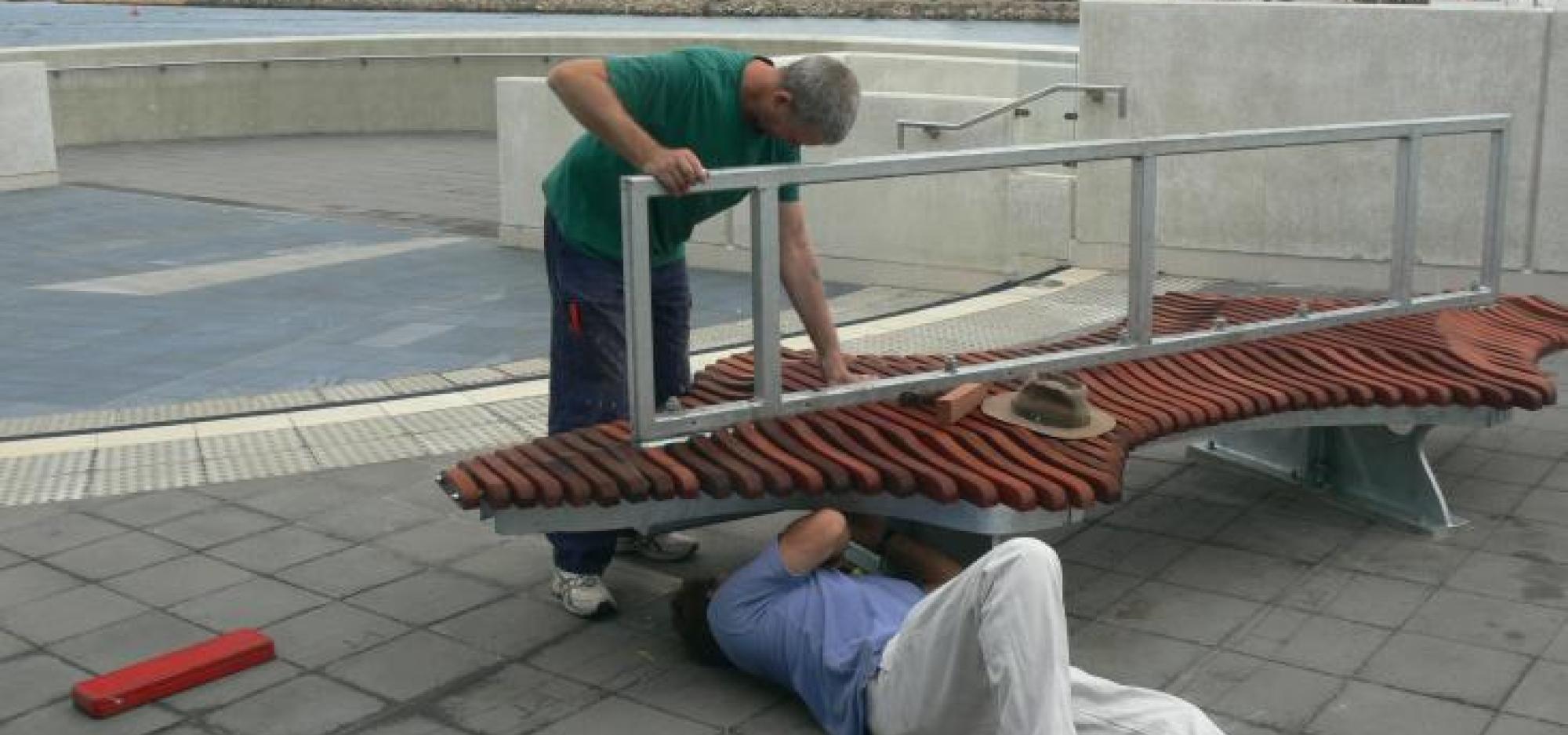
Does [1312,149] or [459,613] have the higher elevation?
[1312,149]

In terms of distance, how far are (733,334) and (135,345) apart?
289cm

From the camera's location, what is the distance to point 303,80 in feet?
59.2

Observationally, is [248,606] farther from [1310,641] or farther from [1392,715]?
[1392,715]

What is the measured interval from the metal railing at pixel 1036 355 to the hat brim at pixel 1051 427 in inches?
7.4

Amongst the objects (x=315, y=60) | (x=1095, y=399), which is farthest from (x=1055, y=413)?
(x=315, y=60)

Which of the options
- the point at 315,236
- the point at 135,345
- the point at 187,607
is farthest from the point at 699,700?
the point at 315,236

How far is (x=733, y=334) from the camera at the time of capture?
8234 millimetres

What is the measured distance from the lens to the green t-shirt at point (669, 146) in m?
4.27

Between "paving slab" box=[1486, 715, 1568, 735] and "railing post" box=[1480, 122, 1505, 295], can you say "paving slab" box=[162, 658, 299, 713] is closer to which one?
"paving slab" box=[1486, 715, 1568, 735]

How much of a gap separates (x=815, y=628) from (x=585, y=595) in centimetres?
94

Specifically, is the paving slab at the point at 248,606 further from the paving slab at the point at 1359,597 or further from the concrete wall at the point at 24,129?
the concrete wall at the point at 24,129

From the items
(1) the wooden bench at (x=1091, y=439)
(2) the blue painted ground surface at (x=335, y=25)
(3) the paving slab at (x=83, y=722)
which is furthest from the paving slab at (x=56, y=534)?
(2) the blue painted ground surface at (x=335, y=25)

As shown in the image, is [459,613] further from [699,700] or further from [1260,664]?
[1260,664]

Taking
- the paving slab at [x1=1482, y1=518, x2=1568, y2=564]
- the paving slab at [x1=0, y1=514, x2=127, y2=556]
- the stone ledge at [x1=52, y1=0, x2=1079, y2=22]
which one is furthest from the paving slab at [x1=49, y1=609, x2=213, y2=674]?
the stone ledge at [x1=52, y1=0, x2=1079, y2=22]
